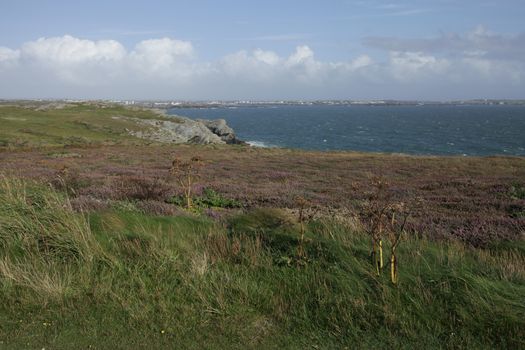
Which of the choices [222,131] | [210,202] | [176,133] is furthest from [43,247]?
[222,131]

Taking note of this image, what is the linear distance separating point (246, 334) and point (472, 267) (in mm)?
3212

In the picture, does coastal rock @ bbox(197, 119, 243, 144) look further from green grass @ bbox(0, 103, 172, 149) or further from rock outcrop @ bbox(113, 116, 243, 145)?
green grass @ bbox(0, 103, 172, 149)

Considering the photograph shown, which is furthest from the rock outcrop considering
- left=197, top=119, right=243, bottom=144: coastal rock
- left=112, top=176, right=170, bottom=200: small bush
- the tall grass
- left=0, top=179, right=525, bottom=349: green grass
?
left=0, top=179, right=525, bottom=349: green grass

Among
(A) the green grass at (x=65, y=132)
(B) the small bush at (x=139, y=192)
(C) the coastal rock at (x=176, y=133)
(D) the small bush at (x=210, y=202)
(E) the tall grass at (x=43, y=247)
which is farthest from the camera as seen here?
(C) the coastal rock at (x=176, y=133)

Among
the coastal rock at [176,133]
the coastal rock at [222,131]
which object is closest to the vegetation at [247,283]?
the coastal rock at [176,133]

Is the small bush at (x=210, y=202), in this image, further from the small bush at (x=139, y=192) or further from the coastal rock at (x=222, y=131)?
the coastal rock at (x=222, y=131)

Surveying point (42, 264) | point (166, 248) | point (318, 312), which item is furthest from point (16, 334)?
point (318, 312)

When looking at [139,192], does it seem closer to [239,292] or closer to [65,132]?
[239,292]

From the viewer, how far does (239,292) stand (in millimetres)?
5320

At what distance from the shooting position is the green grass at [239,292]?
4480 millimetres

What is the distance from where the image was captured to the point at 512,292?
500 centimetres

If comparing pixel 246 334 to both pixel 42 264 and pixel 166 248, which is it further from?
pixel 42 264

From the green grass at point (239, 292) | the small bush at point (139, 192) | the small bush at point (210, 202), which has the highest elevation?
the green grass at point (239, 292)

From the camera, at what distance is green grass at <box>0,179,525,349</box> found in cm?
448
